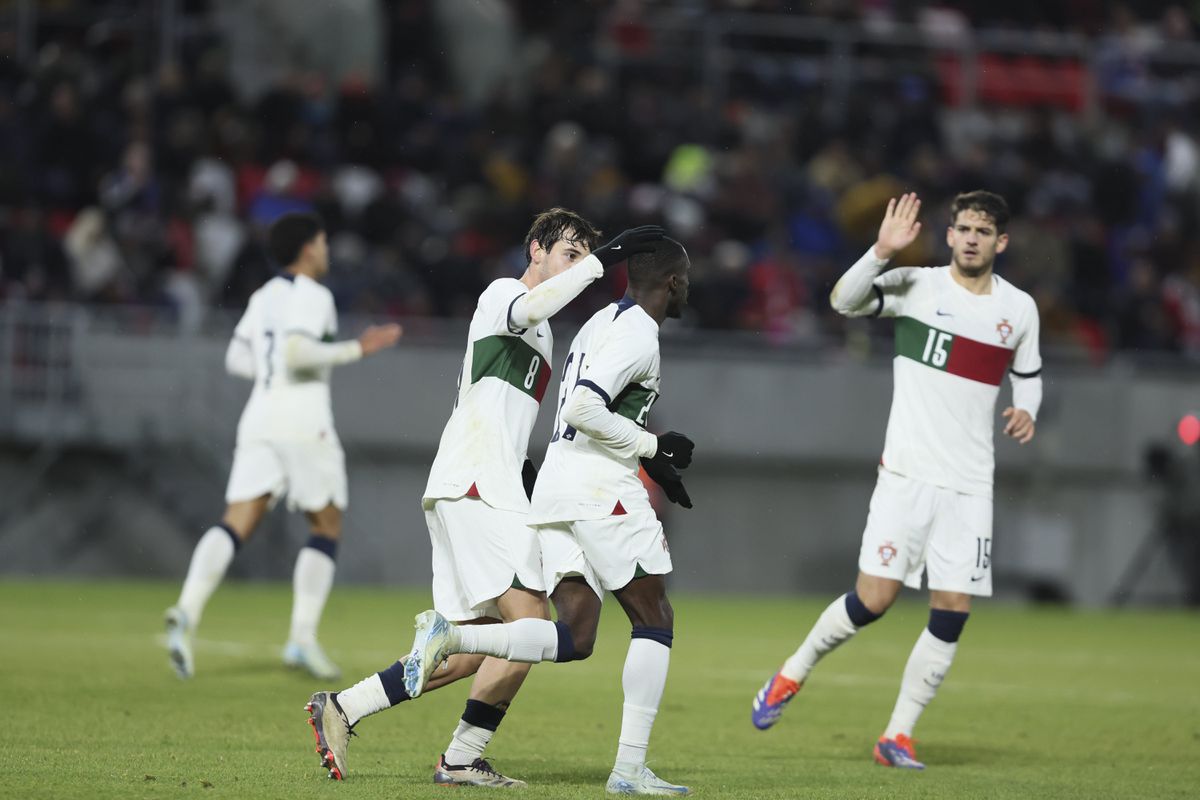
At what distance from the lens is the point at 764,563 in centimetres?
1928

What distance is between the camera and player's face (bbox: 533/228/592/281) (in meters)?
7.15

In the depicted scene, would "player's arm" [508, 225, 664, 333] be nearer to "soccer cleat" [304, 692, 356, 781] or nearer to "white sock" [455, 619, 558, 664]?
"white sock" [455, 619, 558, 664]

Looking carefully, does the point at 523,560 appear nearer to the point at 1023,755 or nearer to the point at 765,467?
the point at 1023,755

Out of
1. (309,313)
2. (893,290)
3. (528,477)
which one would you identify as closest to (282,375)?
(309,313)

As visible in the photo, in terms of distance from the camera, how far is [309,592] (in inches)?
425

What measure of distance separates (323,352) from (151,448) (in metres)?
8.02

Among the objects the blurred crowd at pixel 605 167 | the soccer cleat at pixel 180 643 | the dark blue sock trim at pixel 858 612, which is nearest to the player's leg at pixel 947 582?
the dark blue sock trim at pixel 858 612

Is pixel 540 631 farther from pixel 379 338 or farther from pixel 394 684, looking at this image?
pixel 379 338

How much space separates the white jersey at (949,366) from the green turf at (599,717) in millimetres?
1382

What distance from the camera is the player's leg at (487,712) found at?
6875mm

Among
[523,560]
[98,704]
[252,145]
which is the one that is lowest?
[98,704]

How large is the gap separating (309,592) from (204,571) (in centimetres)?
63

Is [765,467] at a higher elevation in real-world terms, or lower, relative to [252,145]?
lower

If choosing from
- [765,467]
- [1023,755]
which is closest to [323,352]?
[1023,755]
